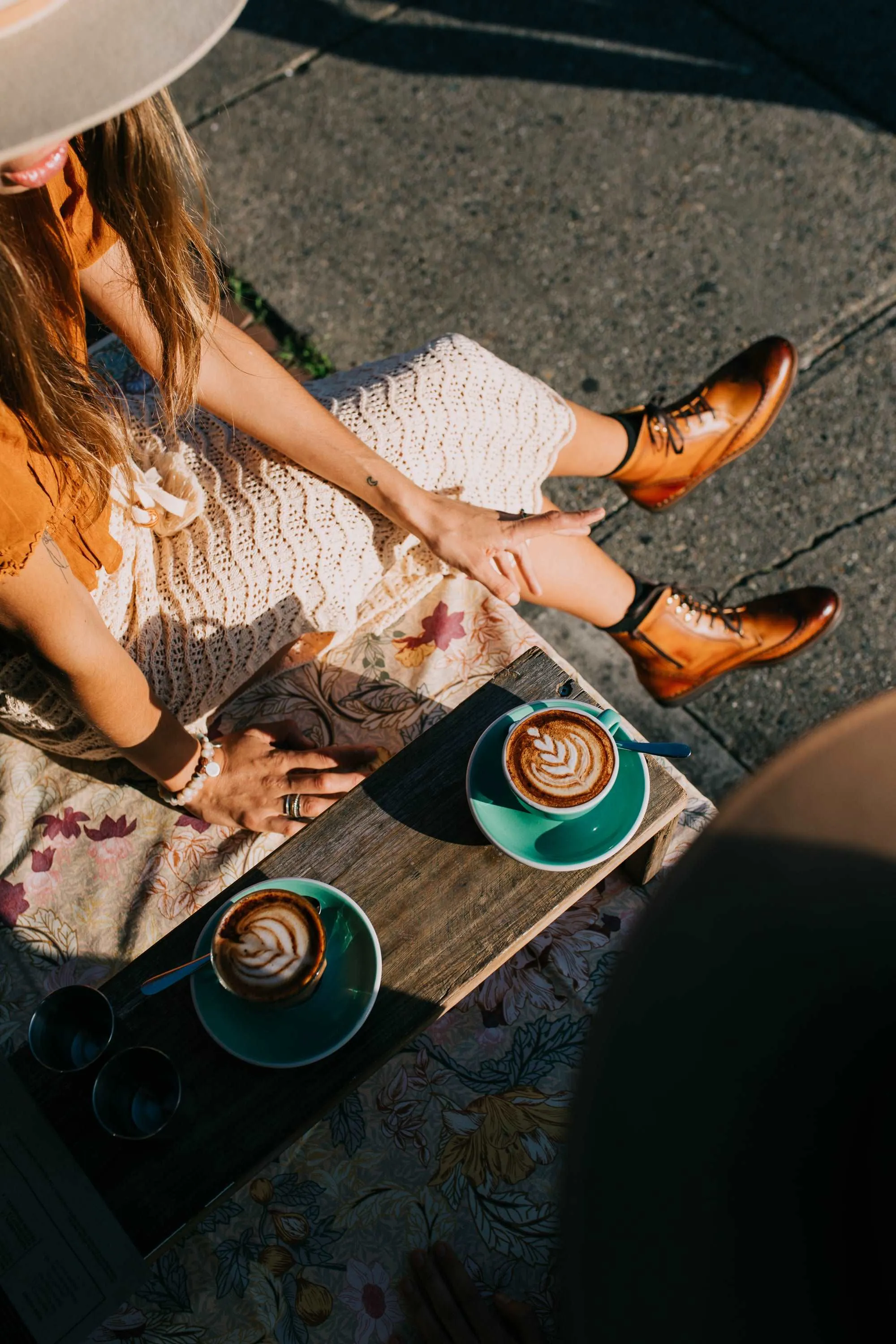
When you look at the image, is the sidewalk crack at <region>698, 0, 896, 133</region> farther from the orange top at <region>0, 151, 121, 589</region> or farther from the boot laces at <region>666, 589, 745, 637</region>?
the orange top at <region>0, 151, 121, 589</region>

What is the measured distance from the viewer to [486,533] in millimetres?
1876

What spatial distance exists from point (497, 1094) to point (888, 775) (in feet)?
4.35

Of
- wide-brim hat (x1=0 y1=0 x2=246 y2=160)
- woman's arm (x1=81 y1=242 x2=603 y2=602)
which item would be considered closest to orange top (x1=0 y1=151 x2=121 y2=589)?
woman's arm (x1=81 y1=242 x2=603 y2=602)

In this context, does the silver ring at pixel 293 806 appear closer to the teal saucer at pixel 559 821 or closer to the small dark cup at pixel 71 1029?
the teal saucer at pixel 559 821

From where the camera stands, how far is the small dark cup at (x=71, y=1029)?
132 centimetres

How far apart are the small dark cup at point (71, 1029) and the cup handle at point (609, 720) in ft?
2.68

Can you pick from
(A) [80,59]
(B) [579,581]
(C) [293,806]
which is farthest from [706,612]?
(A) [80,59]

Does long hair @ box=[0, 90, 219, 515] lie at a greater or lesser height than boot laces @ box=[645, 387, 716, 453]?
greater

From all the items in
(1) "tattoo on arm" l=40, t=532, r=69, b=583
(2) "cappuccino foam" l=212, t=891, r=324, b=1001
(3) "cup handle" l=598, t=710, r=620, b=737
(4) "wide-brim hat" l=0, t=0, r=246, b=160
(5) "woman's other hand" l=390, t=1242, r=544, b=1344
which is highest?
(4) "wide-brim hat" l=0, t=0, r=246, b=160

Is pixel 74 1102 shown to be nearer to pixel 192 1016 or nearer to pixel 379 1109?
pixel 192 1016

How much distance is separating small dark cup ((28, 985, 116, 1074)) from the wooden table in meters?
0.02

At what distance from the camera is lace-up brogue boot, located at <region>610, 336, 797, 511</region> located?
8.02 feet

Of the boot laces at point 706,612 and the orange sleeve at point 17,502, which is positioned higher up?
the orange sleeve at point 17,502

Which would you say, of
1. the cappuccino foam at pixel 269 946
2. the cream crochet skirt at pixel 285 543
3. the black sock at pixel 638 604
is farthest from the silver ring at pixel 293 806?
the black sock at pixel 638 604
